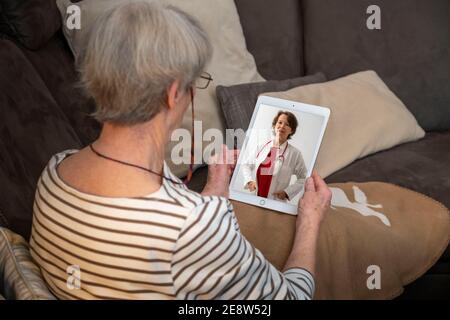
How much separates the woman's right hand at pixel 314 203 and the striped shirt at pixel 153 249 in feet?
1.10

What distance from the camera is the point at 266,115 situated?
1.69 metres

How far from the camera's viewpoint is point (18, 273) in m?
1.16

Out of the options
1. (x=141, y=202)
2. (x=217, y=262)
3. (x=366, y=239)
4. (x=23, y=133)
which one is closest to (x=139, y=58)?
(x=141, y=202)

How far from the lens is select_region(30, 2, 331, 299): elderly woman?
104 cm

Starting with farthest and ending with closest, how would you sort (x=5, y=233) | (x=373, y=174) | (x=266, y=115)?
(x=373, y=174)
(x=266, y=115)
(x=5, y=233)

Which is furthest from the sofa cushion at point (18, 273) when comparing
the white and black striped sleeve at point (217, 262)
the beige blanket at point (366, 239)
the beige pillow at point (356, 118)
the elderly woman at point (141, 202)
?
the beige pillow at point (356, 118)

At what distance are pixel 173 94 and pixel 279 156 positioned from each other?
0.59 meters

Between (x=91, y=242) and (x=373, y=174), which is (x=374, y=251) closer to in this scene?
(x=373, y=174)

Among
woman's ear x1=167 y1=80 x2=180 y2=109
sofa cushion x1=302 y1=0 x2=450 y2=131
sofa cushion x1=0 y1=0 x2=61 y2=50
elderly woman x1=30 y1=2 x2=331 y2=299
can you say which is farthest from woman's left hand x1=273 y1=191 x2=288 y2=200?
sofa cushion x1=0 y1=0 x2=61 y2=50

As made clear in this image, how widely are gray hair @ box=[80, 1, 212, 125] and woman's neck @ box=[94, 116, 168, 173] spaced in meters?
0.02

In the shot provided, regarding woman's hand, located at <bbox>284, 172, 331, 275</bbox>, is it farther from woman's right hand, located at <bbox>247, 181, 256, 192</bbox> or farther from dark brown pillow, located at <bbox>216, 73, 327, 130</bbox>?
dark brown pillow, located at <bbox>216, 73, 327, 130</bbox>

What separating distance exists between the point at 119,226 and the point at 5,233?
0.32 metres

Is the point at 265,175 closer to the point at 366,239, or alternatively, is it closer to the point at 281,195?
the point at 281,195
